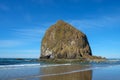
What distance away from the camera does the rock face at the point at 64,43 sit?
101419 mm

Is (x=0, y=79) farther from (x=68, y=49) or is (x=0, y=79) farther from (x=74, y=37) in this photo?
(x=74, y=37)

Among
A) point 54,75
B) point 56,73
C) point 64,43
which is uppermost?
point 64,43

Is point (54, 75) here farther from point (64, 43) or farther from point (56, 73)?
point (64, 43)

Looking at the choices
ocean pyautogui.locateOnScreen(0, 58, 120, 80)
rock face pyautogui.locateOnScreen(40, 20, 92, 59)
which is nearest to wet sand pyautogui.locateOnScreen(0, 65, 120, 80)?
ocean pyautogui.locateOnScreen(0, 58, 120, 80)

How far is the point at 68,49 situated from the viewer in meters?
103

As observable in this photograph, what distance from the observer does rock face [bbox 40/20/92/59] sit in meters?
101

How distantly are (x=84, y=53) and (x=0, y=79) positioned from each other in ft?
285

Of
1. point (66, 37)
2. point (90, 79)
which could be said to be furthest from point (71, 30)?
point (90, 79)

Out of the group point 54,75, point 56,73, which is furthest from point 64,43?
point 54,75

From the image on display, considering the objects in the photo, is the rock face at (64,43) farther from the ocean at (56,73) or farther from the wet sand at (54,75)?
the wet sand at (54,75)

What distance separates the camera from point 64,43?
354 feet

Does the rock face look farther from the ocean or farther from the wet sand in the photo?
the wet sand

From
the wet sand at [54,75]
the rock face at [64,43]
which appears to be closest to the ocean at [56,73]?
the wet sand at [54,75]

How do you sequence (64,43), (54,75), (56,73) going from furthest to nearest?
(64,43), (56,73), (54,75)
